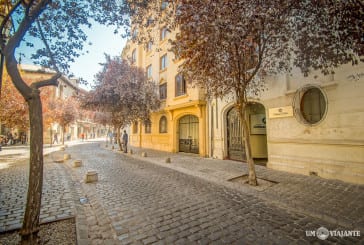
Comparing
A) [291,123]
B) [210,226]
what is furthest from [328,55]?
[210,226]

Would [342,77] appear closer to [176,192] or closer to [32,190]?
[176,192]

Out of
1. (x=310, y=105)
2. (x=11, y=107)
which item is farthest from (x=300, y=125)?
(x=11, y=107)

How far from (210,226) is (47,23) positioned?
704 centimetres

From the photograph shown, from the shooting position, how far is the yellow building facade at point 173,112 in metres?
12.7

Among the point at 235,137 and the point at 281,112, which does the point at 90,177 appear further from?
the point at 281,112

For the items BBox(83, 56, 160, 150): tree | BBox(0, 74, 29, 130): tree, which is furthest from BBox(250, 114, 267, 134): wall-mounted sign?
BBox(0, 74, 29, 130): tree

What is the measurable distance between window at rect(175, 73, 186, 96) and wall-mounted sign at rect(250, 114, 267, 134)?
5537mm

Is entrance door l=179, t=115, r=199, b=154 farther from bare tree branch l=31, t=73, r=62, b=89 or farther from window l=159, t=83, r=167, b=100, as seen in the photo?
bare tree branch l=31, t=73, r=62, b=89

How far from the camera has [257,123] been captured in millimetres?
11406

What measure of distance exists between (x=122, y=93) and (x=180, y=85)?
451 centimetres

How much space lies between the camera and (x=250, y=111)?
37.3 feet

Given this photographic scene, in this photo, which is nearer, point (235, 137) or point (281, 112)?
point (281, 112)

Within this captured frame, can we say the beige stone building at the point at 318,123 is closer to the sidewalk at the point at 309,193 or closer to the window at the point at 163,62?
the sidewalk at the point at 309,193

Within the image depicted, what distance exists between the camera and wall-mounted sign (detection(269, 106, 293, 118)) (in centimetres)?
761
